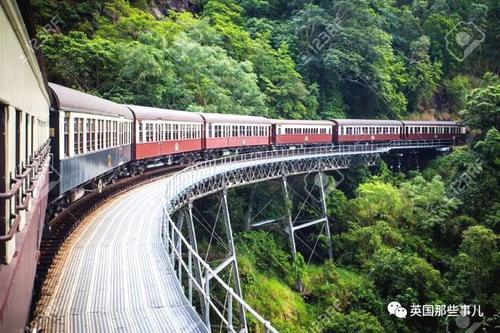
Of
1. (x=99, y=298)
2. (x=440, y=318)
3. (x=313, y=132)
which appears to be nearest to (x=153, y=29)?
(x=313, y=132)

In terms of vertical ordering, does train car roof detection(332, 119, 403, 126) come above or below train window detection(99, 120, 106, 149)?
above

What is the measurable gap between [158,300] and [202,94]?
26.5 meters

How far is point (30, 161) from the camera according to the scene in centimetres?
529

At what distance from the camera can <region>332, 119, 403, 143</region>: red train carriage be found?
117ft

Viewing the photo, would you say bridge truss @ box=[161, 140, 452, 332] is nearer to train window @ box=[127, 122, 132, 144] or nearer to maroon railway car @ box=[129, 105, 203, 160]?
maroon railway car @ box=[129, 105, 203, 160]

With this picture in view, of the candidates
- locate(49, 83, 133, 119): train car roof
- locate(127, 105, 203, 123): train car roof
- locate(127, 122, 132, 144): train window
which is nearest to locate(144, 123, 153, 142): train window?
locate(127, 105, 203, 123): train car roof

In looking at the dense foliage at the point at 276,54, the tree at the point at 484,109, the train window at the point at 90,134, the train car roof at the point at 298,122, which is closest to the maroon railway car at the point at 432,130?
the dense foliage at the point at 276,54

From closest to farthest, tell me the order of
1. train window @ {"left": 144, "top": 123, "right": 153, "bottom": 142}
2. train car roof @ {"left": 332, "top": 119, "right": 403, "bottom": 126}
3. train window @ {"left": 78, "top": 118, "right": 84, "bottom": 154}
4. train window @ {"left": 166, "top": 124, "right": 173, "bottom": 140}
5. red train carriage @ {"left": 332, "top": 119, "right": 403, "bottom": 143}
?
1. train window @ {"left": 78, "top": 118, "right": 84, "bottom": 154}
2. train window @ {"left": 144, "top": 123, "right": 153, "bottom": 142}
3. train window @ {"left": 166, "top": 124, "right": 173, "bottom": 140}
4. red train carriage @ {"left": 332, "top": 119, "right": 403, "bottom": 143}
5. train car roof @ {"left": 332, "top": 119, "right": 403, "bottom": 126}

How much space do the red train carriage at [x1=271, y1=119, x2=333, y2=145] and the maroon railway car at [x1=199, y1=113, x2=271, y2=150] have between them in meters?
0.74

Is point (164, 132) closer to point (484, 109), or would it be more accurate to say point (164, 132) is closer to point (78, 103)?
point (78, 103)

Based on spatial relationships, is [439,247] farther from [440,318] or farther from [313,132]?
[313,132]

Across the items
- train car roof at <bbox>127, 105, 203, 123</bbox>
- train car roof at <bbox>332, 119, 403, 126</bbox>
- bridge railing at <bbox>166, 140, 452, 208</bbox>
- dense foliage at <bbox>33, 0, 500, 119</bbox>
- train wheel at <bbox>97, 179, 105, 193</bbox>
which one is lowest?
train wheel at <bbox>97, 179, 105, 193</bbox>

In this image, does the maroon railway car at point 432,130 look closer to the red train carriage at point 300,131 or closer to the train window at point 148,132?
the red train carriage at point 300,131

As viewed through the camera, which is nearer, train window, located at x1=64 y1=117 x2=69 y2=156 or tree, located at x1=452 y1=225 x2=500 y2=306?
train window, located at x1=64 y1=117 x2=69 y2=156
